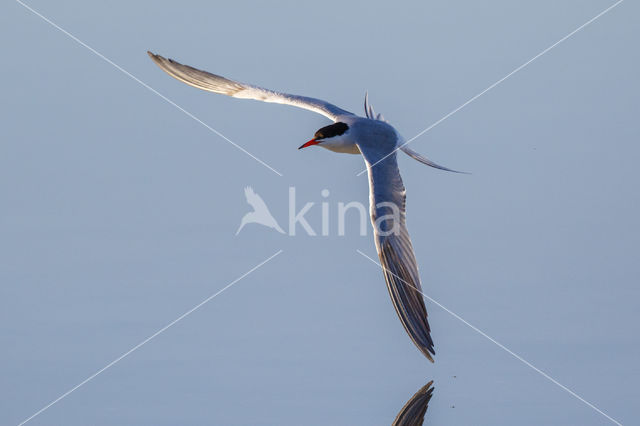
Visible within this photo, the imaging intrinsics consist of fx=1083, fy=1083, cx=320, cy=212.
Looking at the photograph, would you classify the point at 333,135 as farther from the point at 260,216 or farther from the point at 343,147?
the point at 260,216

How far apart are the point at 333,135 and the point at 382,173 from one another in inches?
30.3

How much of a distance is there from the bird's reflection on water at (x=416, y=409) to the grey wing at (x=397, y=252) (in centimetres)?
19

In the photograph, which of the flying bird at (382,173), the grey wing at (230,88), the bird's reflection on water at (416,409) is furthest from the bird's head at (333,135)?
the bird's reflection on water at (416,409)

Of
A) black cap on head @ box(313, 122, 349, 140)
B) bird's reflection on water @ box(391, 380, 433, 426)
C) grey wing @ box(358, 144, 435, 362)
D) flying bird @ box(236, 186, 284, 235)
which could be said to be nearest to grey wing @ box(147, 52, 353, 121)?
black cap on head @ box(313, 122, 349, 140)

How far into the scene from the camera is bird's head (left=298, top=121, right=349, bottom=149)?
22.2 feet

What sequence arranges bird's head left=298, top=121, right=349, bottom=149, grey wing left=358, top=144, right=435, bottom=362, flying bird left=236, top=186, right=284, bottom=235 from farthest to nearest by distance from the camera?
flying bird left=236, top=186, right=284, bottom=235
bird's head left=298, top=121, right=349, bottom=149
grey wing left=358, top=144, right=435, bottom=362

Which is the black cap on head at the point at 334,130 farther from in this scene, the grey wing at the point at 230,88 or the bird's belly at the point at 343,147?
the grey wing at the point at 230,88

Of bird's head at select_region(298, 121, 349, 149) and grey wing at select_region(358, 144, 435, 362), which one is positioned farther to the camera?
bird's head at select_region(298, 121, 349, 149)

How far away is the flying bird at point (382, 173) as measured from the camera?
5.49 meters

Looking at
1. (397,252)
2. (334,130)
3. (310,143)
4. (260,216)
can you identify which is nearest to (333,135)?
(334,130)

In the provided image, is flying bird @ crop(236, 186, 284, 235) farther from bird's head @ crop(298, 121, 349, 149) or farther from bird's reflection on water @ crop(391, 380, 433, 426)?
bird's reflection on water @ crop(391, 380, 433, 426)

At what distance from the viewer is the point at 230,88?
7.39m

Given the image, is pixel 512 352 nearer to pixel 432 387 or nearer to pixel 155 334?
pixel 432 387

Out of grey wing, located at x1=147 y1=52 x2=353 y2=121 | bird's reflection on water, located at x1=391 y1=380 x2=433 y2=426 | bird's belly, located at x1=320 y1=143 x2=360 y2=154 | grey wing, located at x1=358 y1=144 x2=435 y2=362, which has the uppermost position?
grey wing, located at x1=147 y1=52 x2=353 y2=121
